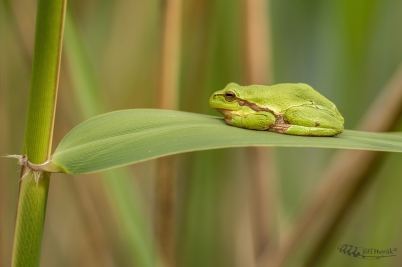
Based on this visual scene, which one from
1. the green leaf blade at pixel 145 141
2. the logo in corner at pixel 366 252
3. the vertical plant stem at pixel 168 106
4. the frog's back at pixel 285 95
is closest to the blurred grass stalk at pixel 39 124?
the green leaf blade at pixel 145 141

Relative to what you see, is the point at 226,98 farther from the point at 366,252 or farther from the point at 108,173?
the point at 366,252

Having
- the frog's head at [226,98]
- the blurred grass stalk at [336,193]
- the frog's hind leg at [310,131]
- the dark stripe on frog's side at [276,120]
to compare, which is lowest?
the blurred grass stalk at [336,193]

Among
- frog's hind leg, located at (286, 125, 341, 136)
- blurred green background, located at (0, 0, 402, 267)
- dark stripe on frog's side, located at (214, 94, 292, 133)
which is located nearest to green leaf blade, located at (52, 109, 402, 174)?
frog's hind leg, located at (286, 125, 341, 136)

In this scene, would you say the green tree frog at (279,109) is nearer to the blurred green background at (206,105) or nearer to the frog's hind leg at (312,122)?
the frog's hind leg at (312,122)

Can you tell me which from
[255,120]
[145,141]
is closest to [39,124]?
[145,141]

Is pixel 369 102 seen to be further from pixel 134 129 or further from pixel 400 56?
pixel 134 129

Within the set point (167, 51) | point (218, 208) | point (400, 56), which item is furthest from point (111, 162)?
point (400, 56)
